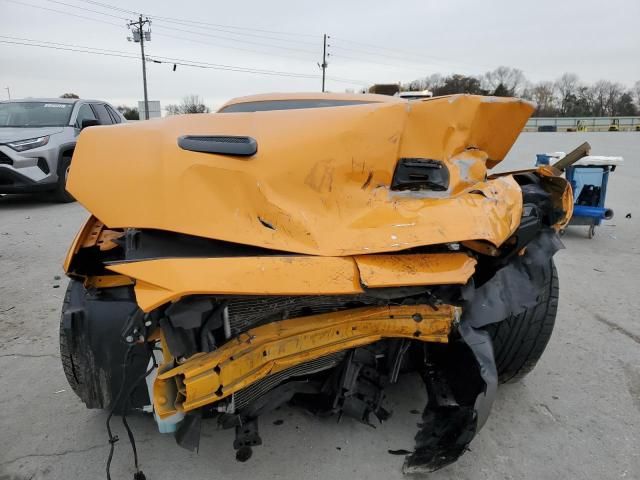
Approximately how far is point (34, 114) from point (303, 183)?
302 inches

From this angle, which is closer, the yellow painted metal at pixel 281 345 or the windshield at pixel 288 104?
the yellow painted metal at pixel 281 345

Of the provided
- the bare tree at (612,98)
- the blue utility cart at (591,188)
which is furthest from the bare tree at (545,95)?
the blue utility cart at (591,188)

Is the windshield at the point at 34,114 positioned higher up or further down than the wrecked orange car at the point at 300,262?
higher up

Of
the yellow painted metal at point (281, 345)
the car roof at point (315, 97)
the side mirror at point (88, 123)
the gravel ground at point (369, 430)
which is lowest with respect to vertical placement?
the gravel ground at point (369, 430)

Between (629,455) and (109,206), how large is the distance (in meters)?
2.31

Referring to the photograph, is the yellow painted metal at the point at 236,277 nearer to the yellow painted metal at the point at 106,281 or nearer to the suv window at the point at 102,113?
the yellow painted metal at the point at 106,281

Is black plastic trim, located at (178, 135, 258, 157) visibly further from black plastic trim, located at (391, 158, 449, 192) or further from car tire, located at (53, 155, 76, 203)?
car tire, located at (53, 155, 76, 203)

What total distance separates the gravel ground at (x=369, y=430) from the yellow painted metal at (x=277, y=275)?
885 mm

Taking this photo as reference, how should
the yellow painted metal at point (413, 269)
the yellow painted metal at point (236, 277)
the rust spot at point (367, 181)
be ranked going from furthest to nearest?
1. the rust spot at point (367, 181)
2. the yellow painted metal at point (413, 269)
3. the yellow painted metal at point (236, 277)

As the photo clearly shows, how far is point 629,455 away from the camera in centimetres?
199

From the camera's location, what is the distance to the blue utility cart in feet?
18.6

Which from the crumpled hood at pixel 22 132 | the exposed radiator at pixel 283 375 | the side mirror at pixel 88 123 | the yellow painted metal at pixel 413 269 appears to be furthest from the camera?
the side mirror at pixel 88 123

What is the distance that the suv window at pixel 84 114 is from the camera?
7902mm

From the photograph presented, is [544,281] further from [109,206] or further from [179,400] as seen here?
[109,206]
